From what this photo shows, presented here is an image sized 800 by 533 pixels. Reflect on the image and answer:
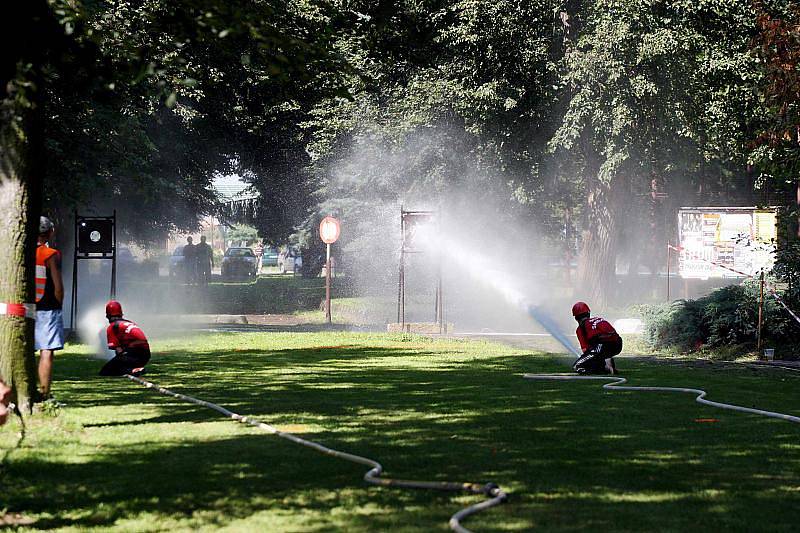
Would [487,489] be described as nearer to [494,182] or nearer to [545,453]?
[545,453]

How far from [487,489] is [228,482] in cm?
174

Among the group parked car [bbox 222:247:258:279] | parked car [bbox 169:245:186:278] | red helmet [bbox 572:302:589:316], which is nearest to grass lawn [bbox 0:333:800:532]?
red helmet [bbox 572:302:589:316]

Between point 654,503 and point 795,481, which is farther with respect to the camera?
point 795,481

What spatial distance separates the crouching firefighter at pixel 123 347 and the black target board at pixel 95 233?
8654 millimetres

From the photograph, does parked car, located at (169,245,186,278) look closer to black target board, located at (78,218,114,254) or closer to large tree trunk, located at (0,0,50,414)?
black target board, located at (78,218,114,254)

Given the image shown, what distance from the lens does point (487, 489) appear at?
6.92 meters

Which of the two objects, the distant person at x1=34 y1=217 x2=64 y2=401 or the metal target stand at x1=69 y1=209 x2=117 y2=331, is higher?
the metal target stand at x1=69 y1=209 x2=117 y2=331

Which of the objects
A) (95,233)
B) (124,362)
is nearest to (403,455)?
(124,362)

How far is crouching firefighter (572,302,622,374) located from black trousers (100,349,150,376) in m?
5.81

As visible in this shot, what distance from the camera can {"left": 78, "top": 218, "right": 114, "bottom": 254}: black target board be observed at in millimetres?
23234

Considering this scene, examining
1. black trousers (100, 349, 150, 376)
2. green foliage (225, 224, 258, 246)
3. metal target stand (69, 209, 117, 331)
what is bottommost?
black trousers (100, 349, 150, 376)

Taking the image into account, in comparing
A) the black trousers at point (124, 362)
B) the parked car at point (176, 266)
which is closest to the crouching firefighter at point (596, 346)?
the black trousers at point (124, 362)

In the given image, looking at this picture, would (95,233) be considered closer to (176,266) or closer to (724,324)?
(724,324)

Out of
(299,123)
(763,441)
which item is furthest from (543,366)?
(299,123)
